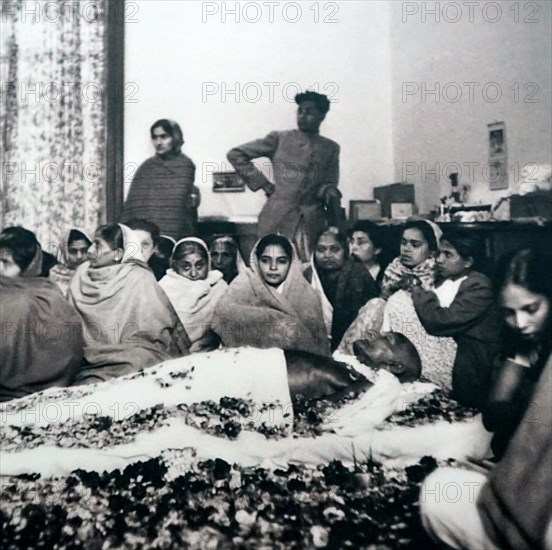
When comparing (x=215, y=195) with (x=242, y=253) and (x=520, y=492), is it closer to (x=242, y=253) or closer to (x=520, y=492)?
(x=242, y=253)

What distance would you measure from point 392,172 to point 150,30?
62.2 inches

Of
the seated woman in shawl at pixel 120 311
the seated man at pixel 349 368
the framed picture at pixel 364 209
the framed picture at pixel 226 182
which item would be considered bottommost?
the seated man at pixel 349 368

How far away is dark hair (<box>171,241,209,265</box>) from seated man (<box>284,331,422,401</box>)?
717 millimetres

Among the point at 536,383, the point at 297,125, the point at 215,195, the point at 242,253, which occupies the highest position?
the point at 297,125

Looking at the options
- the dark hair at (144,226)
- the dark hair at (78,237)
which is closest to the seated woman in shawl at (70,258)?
the dark hair at (78,237)

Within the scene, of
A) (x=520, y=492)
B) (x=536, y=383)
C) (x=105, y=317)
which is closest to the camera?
(x=520, y=492)

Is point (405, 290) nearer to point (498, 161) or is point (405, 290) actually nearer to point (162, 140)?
point (498, 161)

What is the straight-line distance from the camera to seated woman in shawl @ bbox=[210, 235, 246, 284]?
3.43 meters

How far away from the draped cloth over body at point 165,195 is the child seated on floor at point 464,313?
135 cm

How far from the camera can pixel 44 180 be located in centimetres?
347

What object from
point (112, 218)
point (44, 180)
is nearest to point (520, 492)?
point (112, 218)

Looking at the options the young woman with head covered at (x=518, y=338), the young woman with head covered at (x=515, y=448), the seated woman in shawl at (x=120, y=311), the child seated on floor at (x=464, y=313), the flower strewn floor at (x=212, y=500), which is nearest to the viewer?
the young woman with head covered at (x=515, y=448)

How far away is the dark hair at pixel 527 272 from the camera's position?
3.19 m

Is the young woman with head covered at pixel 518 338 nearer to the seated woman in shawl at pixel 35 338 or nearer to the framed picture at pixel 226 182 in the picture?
the framed picture at pixel 226 182
